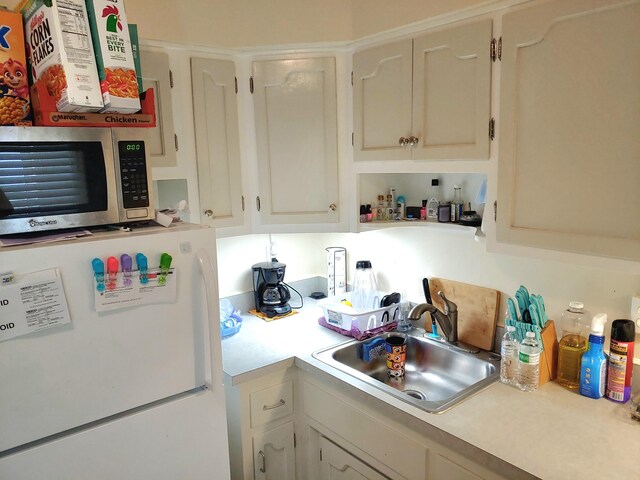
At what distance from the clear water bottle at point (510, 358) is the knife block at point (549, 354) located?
85 millimetres

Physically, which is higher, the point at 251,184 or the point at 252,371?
the point at 251,184

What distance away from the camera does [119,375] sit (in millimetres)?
1251

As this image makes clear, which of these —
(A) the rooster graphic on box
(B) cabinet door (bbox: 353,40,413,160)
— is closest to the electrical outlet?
(B) cabinet door (bbox: 353,40,413,160)

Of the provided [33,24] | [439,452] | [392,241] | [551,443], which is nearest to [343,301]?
[392,241]

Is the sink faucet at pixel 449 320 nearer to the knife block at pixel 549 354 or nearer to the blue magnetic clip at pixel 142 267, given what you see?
the knife block at pixel 549 354

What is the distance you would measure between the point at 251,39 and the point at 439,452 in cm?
166

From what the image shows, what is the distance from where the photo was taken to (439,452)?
1431 mm

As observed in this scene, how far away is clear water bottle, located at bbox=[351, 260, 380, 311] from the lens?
2.23 meters

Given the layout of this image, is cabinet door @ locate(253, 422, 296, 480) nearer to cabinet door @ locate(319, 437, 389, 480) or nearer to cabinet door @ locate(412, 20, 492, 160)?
cabinet door @ locate(319, 437, 389, 480)

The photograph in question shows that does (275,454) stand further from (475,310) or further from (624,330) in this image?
(624,330)

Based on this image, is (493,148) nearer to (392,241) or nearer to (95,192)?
(392,241)

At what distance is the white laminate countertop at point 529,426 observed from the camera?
1223 mm

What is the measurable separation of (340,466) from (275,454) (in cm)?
28

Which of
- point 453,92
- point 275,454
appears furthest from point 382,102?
point 275,454
